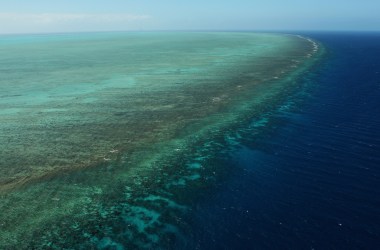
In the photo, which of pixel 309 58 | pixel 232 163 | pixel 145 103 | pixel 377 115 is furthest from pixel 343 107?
pixel 309 58

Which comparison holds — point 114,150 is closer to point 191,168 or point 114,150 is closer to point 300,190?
point 191,168

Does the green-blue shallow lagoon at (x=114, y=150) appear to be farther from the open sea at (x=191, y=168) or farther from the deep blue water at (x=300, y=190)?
the deep blue water at (x=300, y=190)

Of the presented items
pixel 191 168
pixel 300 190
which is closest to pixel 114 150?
pixel 191 168

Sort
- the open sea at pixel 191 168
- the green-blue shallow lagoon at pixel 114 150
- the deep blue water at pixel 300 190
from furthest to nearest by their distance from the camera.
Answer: the green-blue shallow lagoon at pixel 114 150 → the open sea at pixel 191 168 → the deep blue water at pixel 300 190

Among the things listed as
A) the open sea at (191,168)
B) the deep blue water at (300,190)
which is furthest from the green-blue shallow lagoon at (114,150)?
the deep blue water at (300,190)

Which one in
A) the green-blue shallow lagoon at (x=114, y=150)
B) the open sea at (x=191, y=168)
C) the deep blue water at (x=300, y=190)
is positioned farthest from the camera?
the green-blue shallow lagoon at (x=114, y=150)

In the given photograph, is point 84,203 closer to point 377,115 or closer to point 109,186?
point 109,186
